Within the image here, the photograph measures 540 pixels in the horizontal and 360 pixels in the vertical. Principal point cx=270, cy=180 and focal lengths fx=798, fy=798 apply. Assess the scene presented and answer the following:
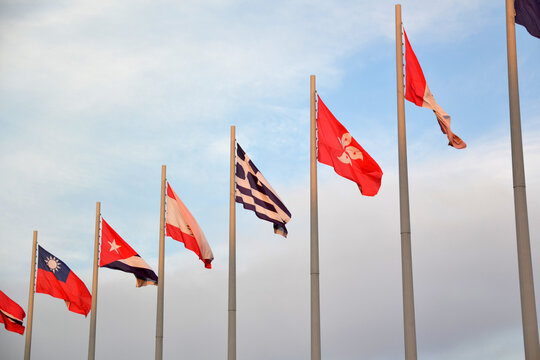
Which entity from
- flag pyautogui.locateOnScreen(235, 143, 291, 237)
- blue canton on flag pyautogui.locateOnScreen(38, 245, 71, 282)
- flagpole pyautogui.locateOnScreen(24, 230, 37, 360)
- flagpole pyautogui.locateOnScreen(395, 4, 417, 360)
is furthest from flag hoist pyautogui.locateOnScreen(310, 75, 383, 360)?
flagpole pyautogui.locateOnScreen(24, 230, 37, 360)

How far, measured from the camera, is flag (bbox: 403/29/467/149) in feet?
67.2

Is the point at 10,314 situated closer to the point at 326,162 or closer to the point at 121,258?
the point at 121,258

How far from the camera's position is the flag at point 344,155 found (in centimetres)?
2252

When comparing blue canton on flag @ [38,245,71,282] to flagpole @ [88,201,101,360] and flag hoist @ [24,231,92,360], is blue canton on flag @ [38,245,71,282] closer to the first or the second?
flag hoist @ [24,231,92,360]

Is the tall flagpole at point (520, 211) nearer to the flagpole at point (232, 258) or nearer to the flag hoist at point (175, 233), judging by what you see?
the flagpole at point (232, 258)

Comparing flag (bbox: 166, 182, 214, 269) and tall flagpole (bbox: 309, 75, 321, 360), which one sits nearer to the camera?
tall flagpole (bbox: 309, 75, 321, 360)

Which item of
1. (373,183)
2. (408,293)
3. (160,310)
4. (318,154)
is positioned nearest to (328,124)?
(318,154)

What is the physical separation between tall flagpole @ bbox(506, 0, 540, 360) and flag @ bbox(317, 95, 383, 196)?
550 cm

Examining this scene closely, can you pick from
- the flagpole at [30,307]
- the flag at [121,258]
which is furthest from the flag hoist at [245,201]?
the flagpole at [30,307]

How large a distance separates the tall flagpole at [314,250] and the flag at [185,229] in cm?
702

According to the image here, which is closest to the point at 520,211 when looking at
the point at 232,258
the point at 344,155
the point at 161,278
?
the point at 344,155

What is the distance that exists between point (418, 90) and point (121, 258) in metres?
15.5

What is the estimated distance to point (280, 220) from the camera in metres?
25.9

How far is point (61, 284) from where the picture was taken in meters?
35.0
